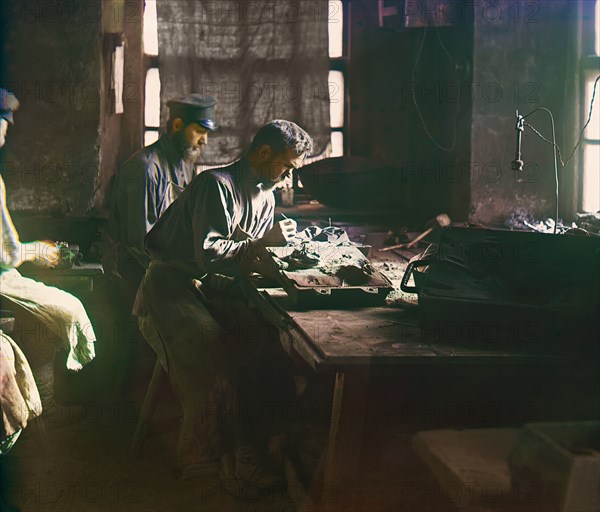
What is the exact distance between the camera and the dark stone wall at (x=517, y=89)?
6.42 m

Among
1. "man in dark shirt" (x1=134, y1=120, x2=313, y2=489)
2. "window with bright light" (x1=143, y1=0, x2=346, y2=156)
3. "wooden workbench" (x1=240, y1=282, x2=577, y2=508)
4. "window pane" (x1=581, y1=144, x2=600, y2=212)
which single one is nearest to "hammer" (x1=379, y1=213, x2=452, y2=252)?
"window pane" (x1=581, y1=144, x2=600, y2=212)

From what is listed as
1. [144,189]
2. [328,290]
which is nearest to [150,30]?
[144,189]

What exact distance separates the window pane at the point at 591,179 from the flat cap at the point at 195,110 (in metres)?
2.95

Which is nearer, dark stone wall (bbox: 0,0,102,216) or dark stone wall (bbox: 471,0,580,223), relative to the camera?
dark stone wall (bbox: 0,0,102,216)

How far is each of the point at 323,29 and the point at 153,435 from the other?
13.1 ft

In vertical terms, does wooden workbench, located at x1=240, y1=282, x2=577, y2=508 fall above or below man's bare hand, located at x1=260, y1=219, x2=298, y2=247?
below

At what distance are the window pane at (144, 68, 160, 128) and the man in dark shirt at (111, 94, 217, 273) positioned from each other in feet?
5.67

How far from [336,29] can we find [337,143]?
1.04m

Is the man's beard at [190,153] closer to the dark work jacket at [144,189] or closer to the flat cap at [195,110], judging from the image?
the dark work jacket at [144,189]

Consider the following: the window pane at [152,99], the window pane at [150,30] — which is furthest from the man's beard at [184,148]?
the window pane at [150,30]

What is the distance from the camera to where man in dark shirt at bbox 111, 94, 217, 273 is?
17.5 ft

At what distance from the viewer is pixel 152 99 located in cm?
739

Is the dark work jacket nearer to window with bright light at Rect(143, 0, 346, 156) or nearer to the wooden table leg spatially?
window with bright light at Rect(143, 0, 346, 156)

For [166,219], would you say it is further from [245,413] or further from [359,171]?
[359,171]
